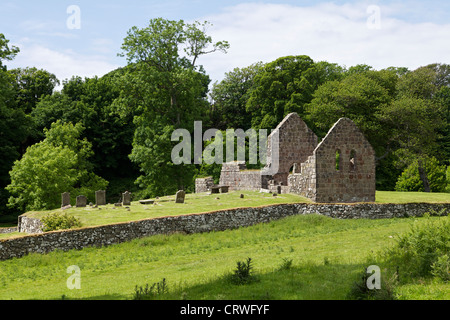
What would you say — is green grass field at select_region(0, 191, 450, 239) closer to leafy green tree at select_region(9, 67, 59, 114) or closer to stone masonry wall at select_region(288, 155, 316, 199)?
stone masonry wall at select_region(288, 155, 316, 199)

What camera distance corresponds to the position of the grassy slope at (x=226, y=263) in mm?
11445

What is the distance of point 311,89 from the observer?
51344 millimetres

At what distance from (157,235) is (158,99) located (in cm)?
2189

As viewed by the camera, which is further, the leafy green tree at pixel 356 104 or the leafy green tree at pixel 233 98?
the leafy green tree at pixel 233 98

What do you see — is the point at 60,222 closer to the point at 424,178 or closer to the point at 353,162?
the point at 353,162

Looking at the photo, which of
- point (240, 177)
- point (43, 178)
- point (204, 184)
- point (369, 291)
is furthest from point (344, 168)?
point (43, 178)

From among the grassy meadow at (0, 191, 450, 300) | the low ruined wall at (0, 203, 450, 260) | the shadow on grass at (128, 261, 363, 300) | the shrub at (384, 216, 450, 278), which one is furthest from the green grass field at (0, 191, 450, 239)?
the shrub at (384, 216, 450, 278)

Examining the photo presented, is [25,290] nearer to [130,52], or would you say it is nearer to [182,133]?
[182,133]

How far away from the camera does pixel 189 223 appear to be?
75.9ft

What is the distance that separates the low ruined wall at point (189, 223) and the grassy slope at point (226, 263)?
0.71m

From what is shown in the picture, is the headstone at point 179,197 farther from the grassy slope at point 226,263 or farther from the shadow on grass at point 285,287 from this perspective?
the shadow on grass at point 285,287

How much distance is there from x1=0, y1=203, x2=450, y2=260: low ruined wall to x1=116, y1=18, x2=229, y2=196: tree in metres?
15.2

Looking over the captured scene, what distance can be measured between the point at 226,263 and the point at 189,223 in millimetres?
7575

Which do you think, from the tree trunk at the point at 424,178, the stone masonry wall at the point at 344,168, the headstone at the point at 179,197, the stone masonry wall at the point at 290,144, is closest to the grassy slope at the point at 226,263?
the stone masonry wall at the point at 344,168
